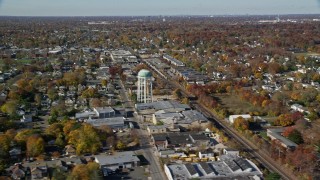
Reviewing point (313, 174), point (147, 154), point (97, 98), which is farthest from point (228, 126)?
point (97, 98)

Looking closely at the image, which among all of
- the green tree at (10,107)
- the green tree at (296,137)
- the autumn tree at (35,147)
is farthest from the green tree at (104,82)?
the green tree at (296,137)

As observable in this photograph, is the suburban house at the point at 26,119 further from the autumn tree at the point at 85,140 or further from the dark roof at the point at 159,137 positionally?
the dark roof at the point at 159,137

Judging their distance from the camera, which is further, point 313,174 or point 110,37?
point 110,37

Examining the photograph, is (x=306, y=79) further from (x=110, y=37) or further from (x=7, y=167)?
(x=110, y=37)

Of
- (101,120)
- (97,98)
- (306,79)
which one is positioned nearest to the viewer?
(101,120)

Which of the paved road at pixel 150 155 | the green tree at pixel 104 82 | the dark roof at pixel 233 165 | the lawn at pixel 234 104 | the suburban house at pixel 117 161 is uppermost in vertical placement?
the green tree at pixel 104 82

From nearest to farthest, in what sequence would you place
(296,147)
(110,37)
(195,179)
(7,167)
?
(195,179)
(7,167)
(296,147)
(110,37)

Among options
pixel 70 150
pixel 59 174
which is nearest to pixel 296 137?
pixel 70 150
